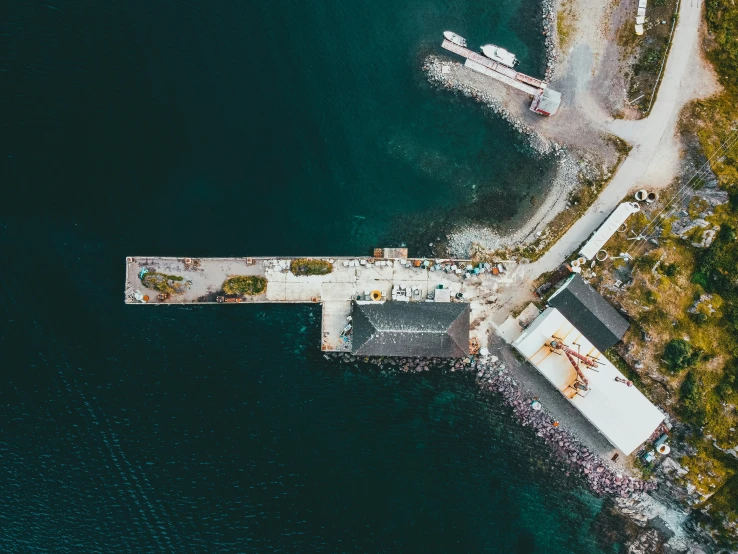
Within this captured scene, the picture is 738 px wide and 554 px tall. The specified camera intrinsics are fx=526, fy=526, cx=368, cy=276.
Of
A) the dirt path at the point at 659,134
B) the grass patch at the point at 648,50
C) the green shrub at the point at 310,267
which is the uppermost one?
the green shrub at the point at 310,267

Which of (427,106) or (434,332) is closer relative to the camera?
(434,332)

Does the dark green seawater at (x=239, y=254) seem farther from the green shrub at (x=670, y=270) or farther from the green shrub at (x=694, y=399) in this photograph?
the green shrub at (x=670, y=270)

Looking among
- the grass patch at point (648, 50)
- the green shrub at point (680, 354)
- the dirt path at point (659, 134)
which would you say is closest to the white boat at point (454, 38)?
the grass patch at point (648, 50)

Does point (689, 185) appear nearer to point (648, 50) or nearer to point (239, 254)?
point (648, 50)

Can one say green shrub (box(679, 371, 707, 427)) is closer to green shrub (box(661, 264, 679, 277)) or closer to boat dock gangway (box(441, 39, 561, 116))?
green shrub (box(661, 264, 679, 277))

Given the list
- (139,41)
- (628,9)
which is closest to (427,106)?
(628,9)

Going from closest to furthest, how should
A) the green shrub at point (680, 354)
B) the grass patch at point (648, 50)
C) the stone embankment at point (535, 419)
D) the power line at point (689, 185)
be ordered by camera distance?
the green shrub at point (680, 354) → the power line at point (689, 185) → the grass patch at point (648, 50) → the stone embankment at point (535, 419)

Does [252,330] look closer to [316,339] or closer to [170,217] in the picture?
[316,339]
